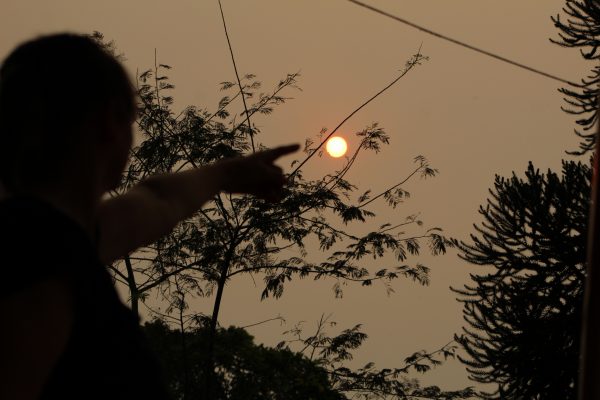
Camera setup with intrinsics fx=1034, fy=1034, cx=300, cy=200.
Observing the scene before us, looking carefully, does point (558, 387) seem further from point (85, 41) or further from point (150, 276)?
point (85, 41)

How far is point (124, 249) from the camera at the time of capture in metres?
1.61

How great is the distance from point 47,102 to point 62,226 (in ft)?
0.56

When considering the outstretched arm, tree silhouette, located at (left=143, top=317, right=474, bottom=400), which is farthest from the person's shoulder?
tree silhouette, located at (left=143, top=317, right=474, bottom=400)

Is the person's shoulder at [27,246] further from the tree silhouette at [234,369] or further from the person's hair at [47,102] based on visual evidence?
the tree silhouette at [234,369]

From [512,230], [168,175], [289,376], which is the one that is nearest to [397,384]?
[289,376]

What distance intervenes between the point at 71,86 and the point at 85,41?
9cm

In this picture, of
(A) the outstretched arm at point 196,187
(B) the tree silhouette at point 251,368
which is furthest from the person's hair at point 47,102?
(B) the tree silhouette at point 251,368

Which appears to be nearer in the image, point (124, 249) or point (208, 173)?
point (124, 249)

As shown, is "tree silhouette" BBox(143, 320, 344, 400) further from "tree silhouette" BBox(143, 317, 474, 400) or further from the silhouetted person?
the silhouetted person

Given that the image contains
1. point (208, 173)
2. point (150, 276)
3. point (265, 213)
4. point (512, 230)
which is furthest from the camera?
point (150, 276)

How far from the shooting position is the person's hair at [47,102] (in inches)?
46.4

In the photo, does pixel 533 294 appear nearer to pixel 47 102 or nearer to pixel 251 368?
pixel 251 368


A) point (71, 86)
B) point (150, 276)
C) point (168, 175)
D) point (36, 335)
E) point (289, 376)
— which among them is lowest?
point (36, 335)

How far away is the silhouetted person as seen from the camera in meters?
1.02
